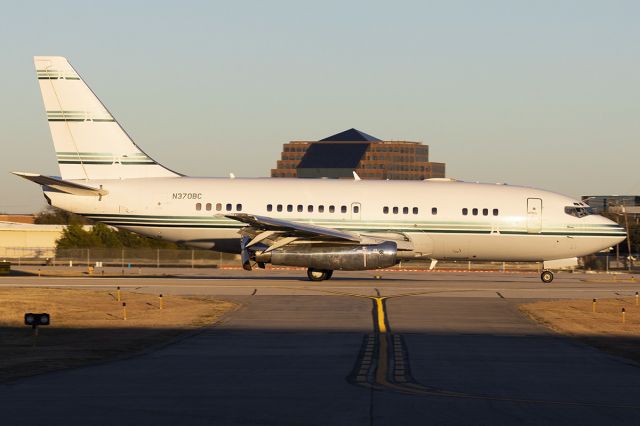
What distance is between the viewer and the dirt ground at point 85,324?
20138mm

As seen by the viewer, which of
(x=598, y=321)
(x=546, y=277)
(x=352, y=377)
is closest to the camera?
(x=352, y=377)

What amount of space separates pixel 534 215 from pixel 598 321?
16.2 m

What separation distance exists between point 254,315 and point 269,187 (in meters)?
16.6

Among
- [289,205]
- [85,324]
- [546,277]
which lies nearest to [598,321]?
[85,324]

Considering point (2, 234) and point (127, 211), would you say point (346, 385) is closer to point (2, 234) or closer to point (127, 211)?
point (127, 211)

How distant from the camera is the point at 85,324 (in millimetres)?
28141

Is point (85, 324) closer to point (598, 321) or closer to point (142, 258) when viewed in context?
point (598, 321)

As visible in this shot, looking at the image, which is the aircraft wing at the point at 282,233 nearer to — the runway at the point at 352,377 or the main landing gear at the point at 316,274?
the main landing gear at the point at 316,274

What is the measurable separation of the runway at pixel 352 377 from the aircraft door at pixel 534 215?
1377 centimetres

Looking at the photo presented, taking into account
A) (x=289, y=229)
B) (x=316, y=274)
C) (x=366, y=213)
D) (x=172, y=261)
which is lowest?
(x=316, y=274)

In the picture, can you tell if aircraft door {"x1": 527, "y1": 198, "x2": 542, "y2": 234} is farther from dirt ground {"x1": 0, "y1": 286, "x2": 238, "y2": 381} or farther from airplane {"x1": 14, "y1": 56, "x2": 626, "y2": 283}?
dirt ground {"x1": 0, "y1": 286, "x2": 238, "y2": 381}

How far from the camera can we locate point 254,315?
31031 mm

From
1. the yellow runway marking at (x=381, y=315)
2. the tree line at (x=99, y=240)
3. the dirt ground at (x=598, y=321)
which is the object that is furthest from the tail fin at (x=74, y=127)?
the tree line at (x=99, y=240)

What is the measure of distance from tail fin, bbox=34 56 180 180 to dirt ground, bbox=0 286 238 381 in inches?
354
